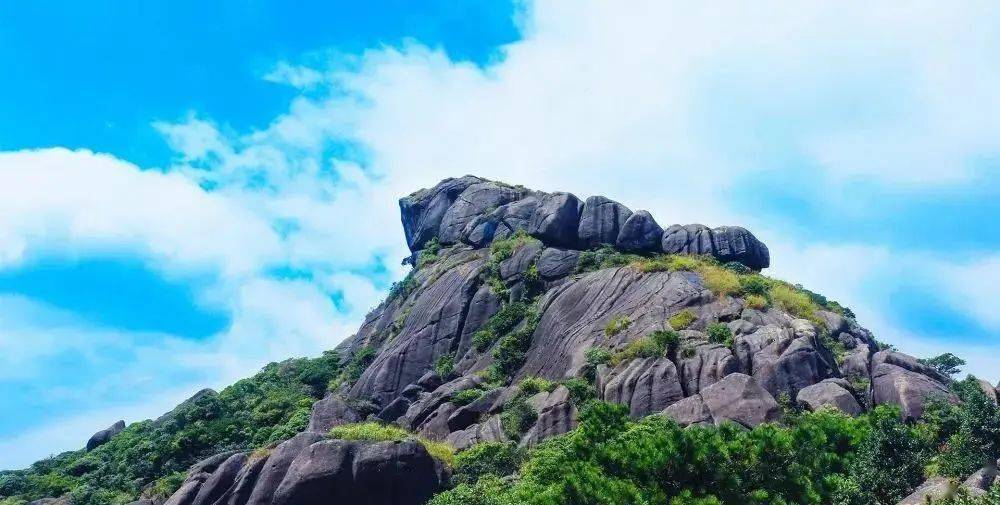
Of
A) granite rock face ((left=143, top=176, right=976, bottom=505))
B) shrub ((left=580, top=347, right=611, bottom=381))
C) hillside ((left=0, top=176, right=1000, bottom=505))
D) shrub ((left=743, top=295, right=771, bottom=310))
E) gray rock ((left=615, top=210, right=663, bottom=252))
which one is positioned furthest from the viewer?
gray rock ((left=615, top=210, right=663, bottom=252))

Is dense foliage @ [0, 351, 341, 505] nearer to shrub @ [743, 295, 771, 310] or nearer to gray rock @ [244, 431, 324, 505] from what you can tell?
gray rock @ [244, 431, 324, 505]

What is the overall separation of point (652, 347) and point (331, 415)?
2298 centimetres

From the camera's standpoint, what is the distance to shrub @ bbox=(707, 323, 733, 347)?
40.2 m

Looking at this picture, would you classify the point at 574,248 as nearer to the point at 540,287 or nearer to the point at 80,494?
the point at 540,287

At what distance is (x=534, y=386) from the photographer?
44.4m

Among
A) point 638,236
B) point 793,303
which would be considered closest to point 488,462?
point 793,303

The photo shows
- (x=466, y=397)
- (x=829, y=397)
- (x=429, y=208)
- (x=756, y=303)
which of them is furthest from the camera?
(x=429, y=208)

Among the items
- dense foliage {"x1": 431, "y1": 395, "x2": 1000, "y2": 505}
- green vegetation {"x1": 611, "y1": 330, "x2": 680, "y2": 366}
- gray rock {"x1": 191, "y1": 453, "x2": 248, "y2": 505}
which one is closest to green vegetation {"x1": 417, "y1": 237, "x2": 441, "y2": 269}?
green vegetation {"x1": 611, "y1": 330, "x2": 680, "y2": 366}

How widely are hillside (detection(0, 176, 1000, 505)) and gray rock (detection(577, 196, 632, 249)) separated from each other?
0.62 ft

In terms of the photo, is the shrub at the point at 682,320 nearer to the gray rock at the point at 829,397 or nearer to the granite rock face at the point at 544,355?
the granite rock face at the point at 544,355

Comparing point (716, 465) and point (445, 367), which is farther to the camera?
point (445, 367)

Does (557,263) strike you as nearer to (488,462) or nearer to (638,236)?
(638,236)

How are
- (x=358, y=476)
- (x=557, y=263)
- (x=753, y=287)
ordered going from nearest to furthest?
(x=358, y=476), (x=753, y=287), (x=557, y=263)

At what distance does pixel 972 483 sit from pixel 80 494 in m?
49.1
